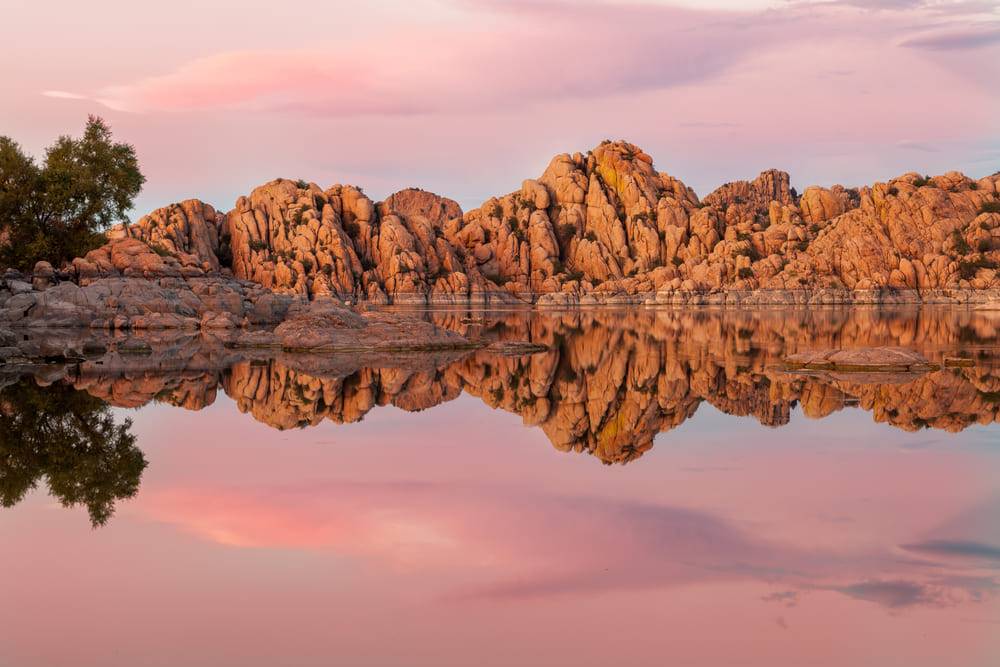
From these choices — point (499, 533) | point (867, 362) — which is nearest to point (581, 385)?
point (867, 362)

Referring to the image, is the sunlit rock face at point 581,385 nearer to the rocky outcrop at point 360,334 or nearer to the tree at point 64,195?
the rocky outcrop at point 360,334

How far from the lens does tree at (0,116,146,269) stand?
87.2 metres

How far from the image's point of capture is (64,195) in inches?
3509

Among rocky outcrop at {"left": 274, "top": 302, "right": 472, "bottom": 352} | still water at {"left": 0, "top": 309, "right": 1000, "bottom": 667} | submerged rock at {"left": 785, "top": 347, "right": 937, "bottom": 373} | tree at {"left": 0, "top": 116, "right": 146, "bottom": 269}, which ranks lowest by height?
still water at {"left": 0, "top": 309, "right": 1000, "bottom": 667}

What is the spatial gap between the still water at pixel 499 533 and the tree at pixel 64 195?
6846 cm

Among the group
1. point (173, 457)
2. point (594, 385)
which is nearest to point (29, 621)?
point (173, 457)

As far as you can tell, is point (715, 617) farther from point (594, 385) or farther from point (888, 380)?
point (888, 380)

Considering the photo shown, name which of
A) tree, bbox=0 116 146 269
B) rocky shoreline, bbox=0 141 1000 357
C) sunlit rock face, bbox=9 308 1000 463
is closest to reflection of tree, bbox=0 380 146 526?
sunlit rock face, bbox=9 308 1000 463

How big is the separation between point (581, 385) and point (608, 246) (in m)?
168

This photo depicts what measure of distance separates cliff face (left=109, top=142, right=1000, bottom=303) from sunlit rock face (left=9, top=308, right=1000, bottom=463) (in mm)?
117484

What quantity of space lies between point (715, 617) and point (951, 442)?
1291 centimetres

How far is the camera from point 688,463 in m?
18.2

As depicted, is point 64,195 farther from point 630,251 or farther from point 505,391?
point 630,251

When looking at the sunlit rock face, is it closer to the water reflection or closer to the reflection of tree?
the water reflection
